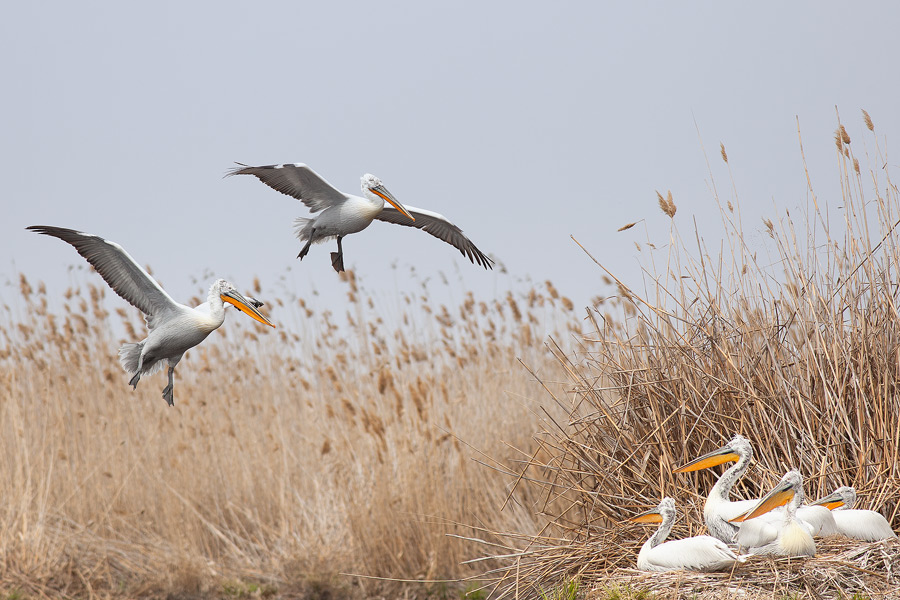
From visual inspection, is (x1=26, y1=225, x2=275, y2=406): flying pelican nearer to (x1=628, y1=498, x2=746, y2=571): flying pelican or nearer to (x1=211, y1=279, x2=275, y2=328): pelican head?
(x1=211, y1=279, x2=275, y2=328): pelican head

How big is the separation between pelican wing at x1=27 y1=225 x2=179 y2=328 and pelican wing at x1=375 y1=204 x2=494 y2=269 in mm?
390

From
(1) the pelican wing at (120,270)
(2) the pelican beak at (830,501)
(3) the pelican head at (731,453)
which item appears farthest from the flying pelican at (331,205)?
(2) the pelican beak at (830,501)

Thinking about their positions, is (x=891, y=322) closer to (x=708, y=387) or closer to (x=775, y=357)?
(x=775, y=357)

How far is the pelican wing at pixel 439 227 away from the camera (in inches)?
59.4

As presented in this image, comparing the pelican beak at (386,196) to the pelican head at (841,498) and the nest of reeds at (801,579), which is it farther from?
the pelican head at (841,498)

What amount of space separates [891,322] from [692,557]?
5.14 ft

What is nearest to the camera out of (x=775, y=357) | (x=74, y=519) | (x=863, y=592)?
(x=863, y=592)

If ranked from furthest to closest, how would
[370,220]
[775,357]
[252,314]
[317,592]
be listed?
1. [317,592]
2. [775,357]
3. [370,220]
4. [252,314]

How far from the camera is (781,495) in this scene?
3.04 m

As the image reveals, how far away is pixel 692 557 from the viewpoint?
314 centimetres

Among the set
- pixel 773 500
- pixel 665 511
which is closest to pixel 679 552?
pixel 665 511

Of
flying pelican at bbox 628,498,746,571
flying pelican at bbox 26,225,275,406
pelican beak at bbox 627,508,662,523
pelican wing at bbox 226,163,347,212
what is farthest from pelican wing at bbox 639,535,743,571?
flying pelican at bbox 26,225,275,406

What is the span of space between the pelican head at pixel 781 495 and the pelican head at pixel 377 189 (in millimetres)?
2225

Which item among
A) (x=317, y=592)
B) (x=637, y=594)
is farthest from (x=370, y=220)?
(x=317, y=592)
